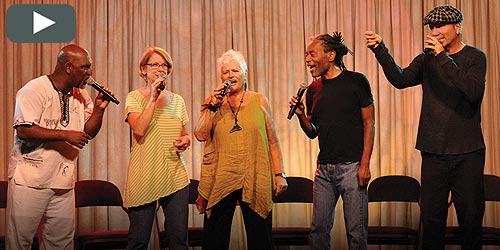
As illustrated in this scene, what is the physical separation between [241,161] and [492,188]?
120 inches

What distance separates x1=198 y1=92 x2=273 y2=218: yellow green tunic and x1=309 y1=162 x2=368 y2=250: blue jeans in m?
0.39

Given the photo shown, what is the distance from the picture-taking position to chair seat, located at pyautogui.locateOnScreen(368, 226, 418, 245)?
590 centimetres

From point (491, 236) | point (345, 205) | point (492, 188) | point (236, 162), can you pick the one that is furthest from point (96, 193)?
point (492, 188)

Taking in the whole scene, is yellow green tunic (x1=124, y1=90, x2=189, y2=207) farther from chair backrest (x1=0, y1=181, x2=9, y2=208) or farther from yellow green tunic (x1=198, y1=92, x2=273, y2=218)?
chair backrest (x1=0, y1=181, x2=9, y2=208)

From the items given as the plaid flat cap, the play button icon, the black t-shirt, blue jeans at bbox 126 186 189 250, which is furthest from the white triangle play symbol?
the plaid flat cap

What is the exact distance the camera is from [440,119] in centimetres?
427

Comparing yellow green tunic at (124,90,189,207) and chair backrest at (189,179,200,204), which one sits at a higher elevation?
yellow green tunic at (124,90,189,207)

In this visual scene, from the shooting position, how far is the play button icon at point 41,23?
5.54m

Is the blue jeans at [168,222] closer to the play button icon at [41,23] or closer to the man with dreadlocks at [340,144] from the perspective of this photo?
the man with dreadlocks at [340,144]

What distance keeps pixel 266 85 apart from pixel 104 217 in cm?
216

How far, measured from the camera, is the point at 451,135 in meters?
4.22

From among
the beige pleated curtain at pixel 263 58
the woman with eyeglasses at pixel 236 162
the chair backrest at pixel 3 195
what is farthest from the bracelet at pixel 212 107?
the chair backrest at pixel 3 195

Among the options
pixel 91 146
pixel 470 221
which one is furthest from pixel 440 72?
pixel 91 146

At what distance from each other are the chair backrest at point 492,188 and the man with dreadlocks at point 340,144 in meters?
2.21
